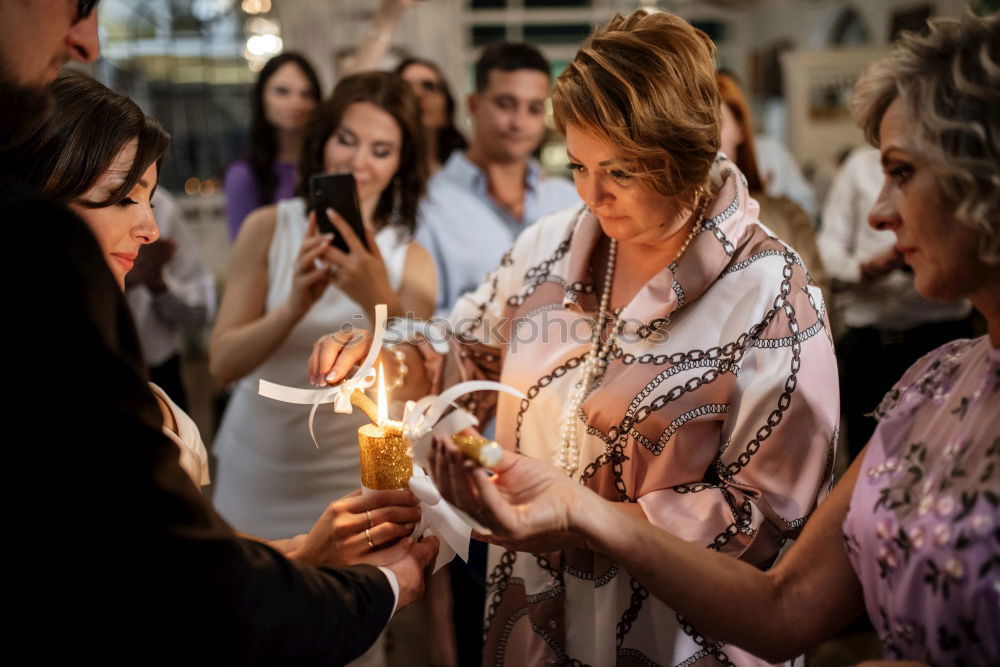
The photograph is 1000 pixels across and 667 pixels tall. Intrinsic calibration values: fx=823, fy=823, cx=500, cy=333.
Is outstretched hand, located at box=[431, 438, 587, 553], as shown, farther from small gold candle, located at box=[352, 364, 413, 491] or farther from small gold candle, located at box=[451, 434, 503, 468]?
small gold candle, located at box=[352, 364, 413, 491]

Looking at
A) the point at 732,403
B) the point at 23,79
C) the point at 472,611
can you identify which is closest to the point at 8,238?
the point at 23,79

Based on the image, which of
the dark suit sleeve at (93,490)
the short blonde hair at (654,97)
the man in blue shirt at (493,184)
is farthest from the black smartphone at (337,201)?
the dark suit sleeve at (93,490)

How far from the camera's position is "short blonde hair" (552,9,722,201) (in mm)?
1433

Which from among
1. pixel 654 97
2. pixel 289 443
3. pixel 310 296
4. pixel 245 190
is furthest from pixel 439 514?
pixel 245 190

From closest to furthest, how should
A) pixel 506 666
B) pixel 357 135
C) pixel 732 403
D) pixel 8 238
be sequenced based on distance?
pixel 8 238
pixel 732 403
pixel 506 666
pixel 357 135

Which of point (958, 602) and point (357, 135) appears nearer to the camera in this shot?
point (958, 602)

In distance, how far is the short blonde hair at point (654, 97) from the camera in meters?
1.43

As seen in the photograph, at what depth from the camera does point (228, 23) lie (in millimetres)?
8977

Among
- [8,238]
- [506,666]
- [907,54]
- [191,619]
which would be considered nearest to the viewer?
[8,238]

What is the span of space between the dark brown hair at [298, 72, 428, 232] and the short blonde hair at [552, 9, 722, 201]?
1.21 meters

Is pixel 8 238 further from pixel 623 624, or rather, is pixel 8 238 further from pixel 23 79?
pixel 623 624

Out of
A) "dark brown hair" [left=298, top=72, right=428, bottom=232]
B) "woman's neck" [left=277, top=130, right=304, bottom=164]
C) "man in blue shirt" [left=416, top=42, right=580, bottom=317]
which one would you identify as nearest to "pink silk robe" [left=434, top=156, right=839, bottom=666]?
"dark brown hair" [left=298, top=72, right=428, bottom=232]

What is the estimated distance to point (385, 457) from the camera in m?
1.26

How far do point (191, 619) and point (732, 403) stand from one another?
0.92 m
